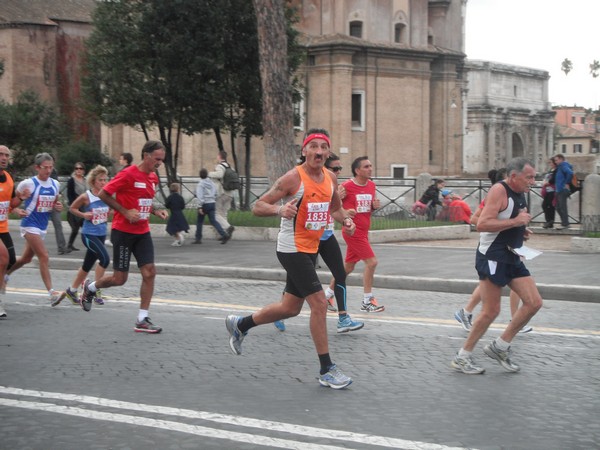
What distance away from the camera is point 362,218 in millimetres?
11352

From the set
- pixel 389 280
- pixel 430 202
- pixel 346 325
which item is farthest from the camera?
pixel 430 202

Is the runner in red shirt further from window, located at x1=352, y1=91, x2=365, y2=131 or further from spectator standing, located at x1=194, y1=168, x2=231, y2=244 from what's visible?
window, located at x1=352, y1=91, x2=365, y2=131

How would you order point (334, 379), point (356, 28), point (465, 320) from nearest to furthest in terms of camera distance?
point (334, 379) → point (465, 320) → point (356, 28)

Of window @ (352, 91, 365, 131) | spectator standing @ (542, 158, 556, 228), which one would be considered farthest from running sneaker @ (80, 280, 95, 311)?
window @ (352, 91, 365, 131)

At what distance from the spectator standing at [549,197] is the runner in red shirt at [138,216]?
16.3 metres

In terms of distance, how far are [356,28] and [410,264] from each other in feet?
127

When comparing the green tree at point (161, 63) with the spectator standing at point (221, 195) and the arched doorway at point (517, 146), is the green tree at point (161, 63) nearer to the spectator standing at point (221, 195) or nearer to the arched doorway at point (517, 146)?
the spectator standing at point (221, 195)

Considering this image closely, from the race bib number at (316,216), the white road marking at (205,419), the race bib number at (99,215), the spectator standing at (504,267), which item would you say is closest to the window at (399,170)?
the race bib number at (99,215)

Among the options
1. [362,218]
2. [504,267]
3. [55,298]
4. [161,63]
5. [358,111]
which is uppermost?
[161,63]

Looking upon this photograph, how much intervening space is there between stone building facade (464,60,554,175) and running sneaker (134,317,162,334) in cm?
8093

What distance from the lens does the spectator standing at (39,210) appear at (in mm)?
11609

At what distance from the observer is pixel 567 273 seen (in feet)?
48.6

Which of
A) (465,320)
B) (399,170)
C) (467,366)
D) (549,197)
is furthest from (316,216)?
(399,170)

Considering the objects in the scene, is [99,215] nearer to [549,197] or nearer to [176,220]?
[176,220]
